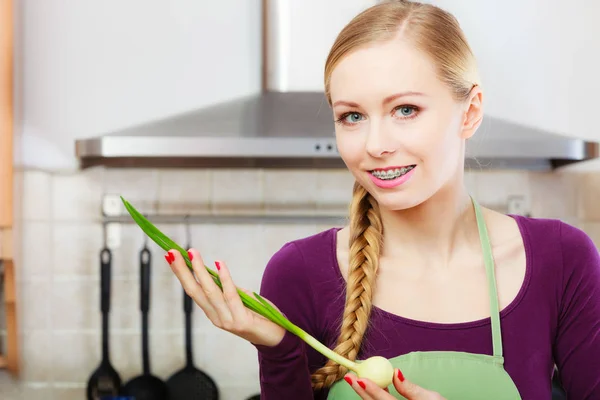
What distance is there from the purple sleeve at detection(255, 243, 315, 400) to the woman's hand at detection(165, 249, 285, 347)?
64 millimetres

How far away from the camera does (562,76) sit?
2350 millimetres

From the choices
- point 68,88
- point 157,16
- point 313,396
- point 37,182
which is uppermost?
point 157,16

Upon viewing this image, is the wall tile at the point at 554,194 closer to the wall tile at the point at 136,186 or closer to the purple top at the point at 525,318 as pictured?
the wall tile at the point at 136,186

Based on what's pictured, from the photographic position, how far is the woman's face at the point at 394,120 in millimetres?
920

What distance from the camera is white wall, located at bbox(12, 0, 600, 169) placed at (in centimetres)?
226

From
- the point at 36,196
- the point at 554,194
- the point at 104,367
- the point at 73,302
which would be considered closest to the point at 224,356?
the point at 104,367

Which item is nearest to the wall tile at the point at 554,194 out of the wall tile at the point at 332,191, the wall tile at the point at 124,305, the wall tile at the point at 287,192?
the wall tile at the point at 332,191

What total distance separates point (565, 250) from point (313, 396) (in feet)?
1.30

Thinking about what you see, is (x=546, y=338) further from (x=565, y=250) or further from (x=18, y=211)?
(x=18, y=211)

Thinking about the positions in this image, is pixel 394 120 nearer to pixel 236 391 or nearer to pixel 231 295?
pixel 231 295

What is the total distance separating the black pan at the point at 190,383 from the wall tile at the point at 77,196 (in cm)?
29

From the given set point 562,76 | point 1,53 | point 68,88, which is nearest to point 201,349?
point 68,88

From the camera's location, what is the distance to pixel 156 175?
2297 millimetres

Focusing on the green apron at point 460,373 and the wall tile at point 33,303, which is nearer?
the green apron at point 460,373
